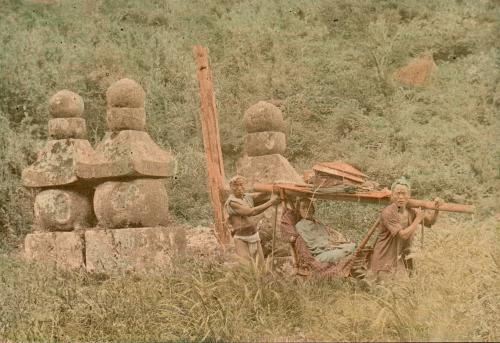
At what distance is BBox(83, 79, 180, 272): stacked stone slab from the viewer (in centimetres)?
802

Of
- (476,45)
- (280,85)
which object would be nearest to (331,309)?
(280,85)

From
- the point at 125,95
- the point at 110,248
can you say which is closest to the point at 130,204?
the point at 110,248

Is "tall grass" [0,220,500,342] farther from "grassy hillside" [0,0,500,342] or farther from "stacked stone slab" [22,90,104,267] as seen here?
"stacked stone slab" [22,90,104,267]

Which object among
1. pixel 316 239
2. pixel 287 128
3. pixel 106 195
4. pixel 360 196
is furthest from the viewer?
pixel 287 128

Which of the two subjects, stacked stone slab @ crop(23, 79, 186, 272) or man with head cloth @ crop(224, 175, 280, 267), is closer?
man with head cloth @ crop(224, 175, 280, 267)

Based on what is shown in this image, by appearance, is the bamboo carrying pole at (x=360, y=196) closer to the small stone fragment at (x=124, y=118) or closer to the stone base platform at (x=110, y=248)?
the stone base platform at (x=110, y=248)

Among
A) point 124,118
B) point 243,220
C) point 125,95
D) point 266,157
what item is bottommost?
point 243,220

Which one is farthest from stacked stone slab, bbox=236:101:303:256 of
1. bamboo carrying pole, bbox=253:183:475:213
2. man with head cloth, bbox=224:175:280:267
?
bamboo carrying pole, bbox=253:183:475:213

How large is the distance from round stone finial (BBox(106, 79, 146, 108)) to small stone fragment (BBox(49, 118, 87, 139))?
73cm

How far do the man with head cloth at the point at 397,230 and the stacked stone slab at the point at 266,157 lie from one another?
1730mm

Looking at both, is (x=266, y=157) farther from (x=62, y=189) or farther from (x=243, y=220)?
(x=62, y=189)

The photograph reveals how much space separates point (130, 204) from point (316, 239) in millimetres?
2137

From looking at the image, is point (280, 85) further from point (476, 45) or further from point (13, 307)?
point (13, 307)

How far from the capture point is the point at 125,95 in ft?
27.5
